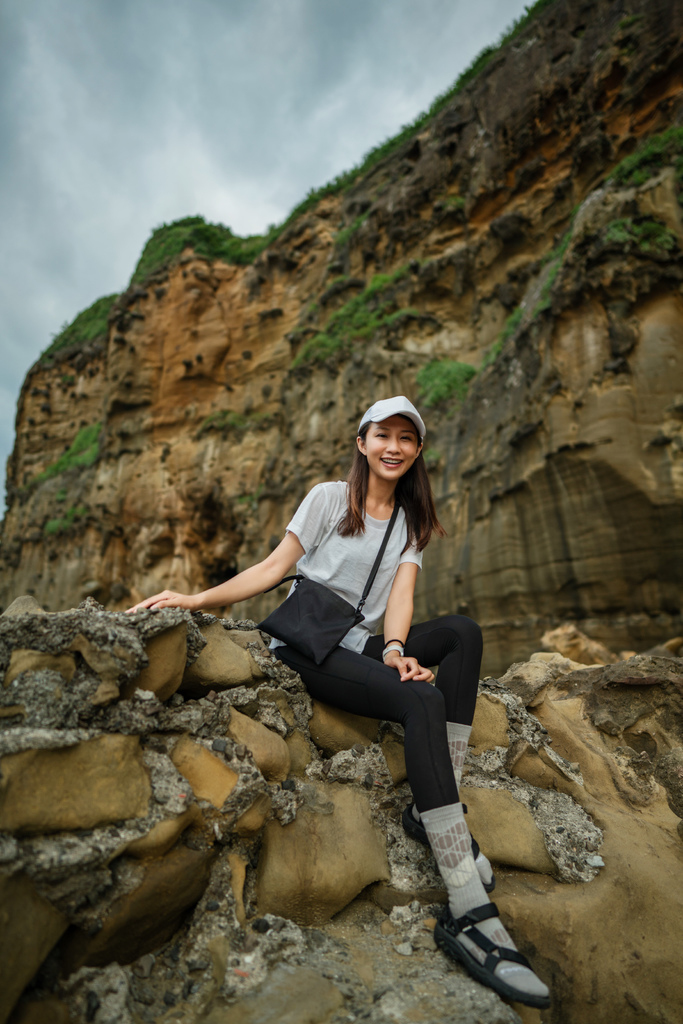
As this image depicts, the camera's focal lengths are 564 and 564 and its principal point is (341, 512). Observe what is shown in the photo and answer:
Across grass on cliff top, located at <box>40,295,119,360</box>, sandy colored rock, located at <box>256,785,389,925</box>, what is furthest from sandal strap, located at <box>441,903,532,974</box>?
grass on cliff top, located at <box>40,295,119,360</box>

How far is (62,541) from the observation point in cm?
2078

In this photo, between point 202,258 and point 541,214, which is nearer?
point 541,214

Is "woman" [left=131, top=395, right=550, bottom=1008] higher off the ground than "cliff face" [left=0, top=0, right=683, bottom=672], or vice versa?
"cliff face" [left=0, top=0, right=683, bottom=672]

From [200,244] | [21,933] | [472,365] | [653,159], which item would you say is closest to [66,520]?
[200,244]

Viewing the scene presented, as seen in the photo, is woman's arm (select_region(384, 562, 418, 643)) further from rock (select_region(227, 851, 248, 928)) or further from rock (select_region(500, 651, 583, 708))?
rock (select_region(500, 651, 583, 708))

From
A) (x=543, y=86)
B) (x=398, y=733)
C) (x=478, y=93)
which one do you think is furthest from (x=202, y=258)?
(x=398, y=733)

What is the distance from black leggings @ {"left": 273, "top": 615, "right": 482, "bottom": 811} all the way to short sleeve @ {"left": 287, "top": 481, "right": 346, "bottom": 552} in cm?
48

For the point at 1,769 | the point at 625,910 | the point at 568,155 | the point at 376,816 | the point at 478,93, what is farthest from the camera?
the point at 478,93

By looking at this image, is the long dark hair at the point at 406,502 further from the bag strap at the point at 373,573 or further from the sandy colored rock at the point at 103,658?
the sandy colored rock at the point at 103,658

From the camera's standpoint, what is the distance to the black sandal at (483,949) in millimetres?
1510

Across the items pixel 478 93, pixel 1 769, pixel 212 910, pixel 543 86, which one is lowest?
pixel 212 910

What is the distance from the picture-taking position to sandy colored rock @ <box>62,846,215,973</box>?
A: 1383mm

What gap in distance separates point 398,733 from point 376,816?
36 cm

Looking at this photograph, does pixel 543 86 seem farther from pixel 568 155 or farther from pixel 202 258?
pixel 202 258
